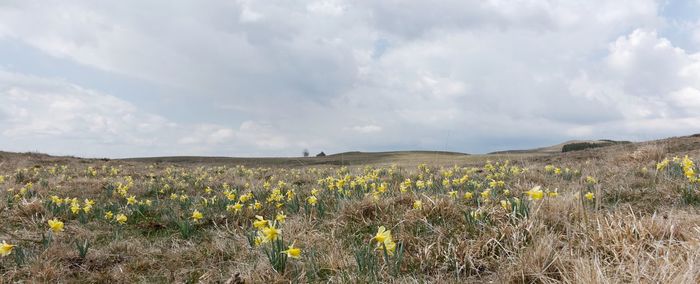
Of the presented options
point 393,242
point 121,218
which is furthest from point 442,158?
point 393,242

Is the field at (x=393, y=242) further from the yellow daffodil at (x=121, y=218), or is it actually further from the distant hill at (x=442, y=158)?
the distant hill at (x=442, y=158)

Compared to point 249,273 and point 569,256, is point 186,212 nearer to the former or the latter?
point 249,273

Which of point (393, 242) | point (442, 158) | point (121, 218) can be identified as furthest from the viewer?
point (442, 158)

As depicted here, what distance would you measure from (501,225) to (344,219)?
67.9 inches

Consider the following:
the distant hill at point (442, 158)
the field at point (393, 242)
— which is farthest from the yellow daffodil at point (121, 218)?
the distant hill at point (442, 158)

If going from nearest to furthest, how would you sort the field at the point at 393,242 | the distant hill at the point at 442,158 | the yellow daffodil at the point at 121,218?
1. the field at the point at 393,242
2. the yellow daffodil at the point at 121,218
3. the distant hill at the point at 442,158

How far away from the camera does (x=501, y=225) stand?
3.53 meters

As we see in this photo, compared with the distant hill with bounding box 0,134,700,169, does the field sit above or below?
below

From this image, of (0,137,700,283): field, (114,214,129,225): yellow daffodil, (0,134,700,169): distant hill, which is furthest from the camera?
(0,134,700,169): distant hill

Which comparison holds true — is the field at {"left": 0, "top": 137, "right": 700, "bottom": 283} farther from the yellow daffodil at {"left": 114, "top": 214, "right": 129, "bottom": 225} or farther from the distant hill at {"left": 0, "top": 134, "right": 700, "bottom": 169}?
the distant hill at {"left": 0, "top": 134, "right": 700, "bottom": 169}

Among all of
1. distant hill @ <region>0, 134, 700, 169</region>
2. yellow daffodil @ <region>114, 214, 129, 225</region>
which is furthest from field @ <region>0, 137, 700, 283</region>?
distant hill @ <region>0, 134, 700, 169</region>

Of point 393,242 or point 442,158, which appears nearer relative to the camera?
point 393,242

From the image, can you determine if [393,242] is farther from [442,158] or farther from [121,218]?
[442,158]

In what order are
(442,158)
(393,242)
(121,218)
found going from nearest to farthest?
(393,242) → (121,218) → (442,158)
